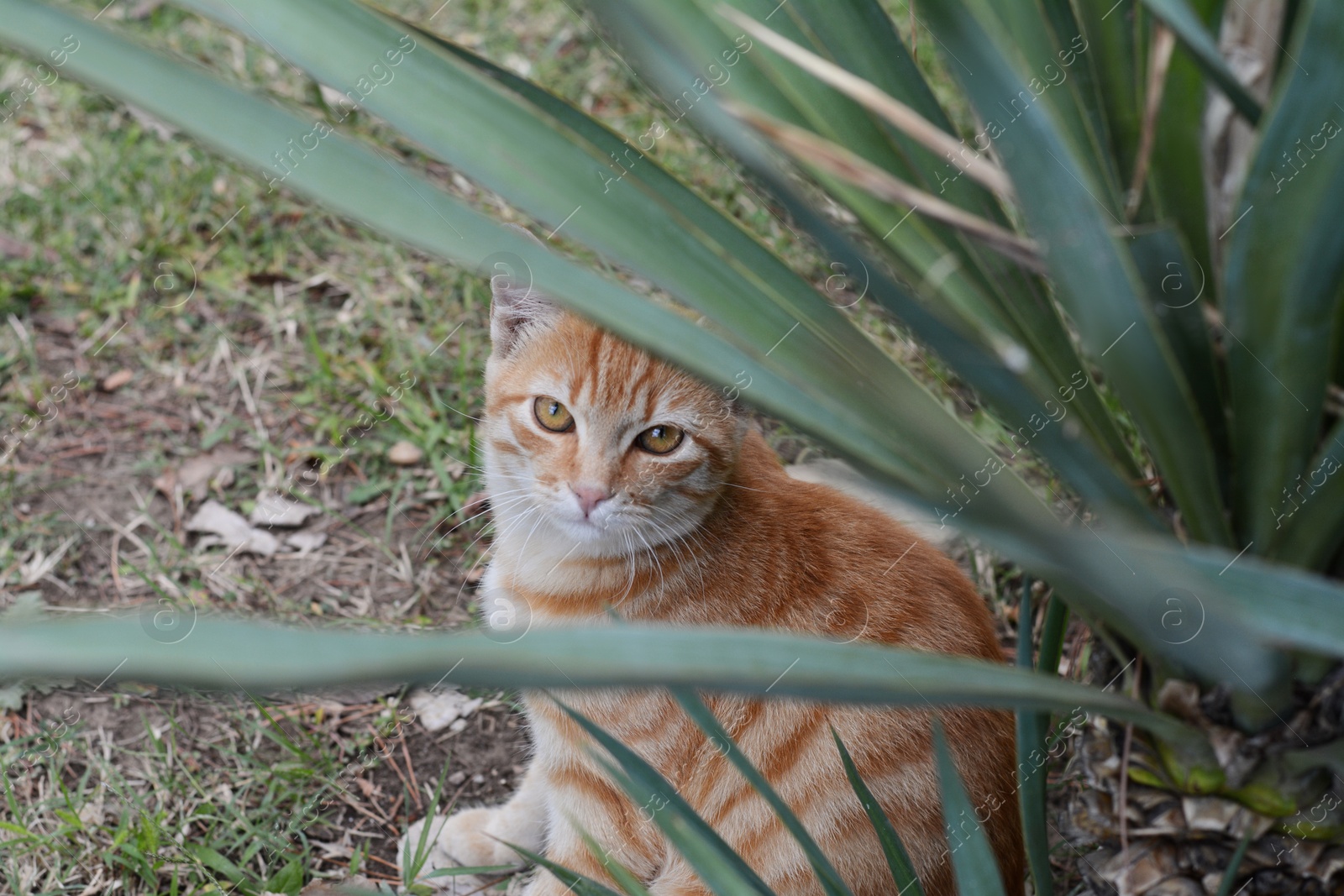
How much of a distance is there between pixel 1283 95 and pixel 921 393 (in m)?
0.42

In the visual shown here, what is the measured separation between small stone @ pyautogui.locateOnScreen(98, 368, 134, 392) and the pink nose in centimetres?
184

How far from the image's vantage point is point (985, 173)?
0.90 metres

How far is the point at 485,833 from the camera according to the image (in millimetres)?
2307

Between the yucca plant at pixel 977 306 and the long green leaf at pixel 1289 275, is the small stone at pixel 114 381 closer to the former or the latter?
the yucca plant at pixel 977 306

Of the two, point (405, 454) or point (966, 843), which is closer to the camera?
point (966, 843)

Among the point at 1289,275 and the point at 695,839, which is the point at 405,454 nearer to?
the point at 695,839

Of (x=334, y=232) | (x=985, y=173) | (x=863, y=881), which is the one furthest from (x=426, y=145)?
(x=334, y=232)

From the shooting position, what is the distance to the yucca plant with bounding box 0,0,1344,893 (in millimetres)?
782

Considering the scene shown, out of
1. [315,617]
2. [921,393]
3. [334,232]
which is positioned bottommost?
[315,617]

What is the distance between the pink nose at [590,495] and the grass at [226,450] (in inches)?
26.3

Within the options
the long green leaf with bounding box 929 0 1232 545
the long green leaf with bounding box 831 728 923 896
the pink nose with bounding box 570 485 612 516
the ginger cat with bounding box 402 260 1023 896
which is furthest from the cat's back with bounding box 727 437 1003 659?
the long green leaf with bounding box 929 0 1232 545

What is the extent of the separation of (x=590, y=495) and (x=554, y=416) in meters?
0.23

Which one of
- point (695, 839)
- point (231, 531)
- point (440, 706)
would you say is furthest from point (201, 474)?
point (695, 839)

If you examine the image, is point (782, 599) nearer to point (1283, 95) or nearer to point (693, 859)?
point (693, 859)
